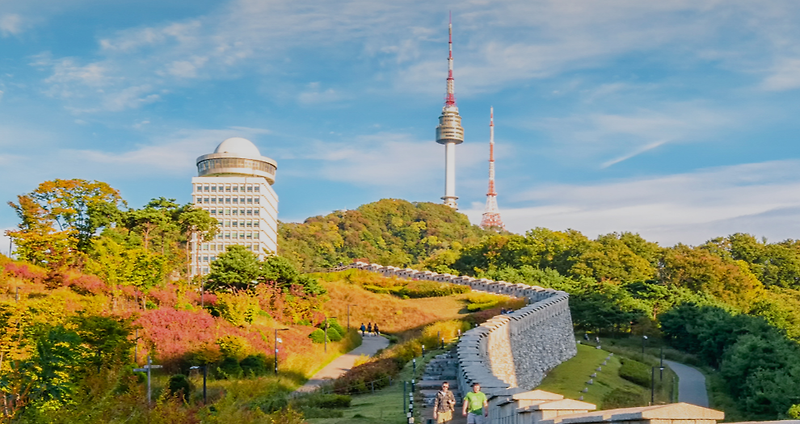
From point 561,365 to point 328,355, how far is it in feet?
42.6

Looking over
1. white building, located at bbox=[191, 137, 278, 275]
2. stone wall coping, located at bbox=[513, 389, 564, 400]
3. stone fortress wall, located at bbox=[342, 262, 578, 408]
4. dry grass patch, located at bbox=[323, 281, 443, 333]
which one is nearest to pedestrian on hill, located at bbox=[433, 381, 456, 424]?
stone fortress wall, located at bbox=[342, 262, 578, 408]

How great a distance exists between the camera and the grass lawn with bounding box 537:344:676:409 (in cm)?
3191

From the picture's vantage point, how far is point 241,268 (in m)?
46.9

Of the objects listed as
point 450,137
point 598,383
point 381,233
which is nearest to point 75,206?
point 598,383

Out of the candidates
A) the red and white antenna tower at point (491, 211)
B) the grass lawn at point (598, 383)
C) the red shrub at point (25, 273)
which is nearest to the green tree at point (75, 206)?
the red shrub at point (25, 273)

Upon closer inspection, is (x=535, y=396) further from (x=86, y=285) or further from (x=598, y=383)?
(x=86, y=285)

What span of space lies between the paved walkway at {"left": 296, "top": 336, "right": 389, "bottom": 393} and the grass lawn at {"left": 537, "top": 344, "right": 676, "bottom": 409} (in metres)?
9.85

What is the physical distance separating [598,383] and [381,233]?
346ft

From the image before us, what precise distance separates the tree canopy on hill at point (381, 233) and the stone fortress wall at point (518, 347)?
207ft

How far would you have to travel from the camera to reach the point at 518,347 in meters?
32.0

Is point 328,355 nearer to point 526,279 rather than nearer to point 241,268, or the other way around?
point 241,268

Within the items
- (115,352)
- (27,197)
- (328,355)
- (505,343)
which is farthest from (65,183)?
(505,343)

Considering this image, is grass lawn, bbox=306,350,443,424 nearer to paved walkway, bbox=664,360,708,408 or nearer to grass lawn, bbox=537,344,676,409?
grass lawn, bbox=537,344,676,409

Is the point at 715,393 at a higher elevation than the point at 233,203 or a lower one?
lower
